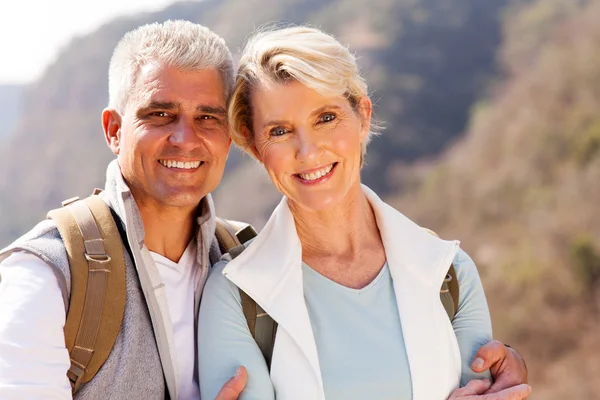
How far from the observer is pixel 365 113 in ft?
9.27

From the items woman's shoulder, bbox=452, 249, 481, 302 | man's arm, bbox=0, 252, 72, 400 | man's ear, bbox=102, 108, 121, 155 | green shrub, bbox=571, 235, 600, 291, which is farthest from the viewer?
green shrub, bbox=571, 235, 600, 291

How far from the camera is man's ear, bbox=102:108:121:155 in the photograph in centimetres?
303

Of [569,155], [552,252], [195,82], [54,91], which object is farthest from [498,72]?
[195,82]

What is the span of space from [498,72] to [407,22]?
26.1 feet

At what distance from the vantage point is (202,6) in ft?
242

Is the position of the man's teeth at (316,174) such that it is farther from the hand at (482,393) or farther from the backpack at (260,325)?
the hand at (482,393)

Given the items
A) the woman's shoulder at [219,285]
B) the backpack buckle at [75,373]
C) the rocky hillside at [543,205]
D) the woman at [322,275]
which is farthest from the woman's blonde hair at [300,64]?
the rocky hillside at [543,205]

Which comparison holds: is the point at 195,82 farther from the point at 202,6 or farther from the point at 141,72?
the point at 202,6

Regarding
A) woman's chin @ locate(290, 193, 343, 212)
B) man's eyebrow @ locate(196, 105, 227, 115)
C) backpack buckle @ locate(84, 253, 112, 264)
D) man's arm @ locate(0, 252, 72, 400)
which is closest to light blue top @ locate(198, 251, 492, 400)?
woman's chin @ locate(290, 193, 343, 212)

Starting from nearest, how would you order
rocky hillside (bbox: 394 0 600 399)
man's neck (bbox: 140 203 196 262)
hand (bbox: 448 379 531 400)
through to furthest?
hand (bbox: 448 379 531 400) → man's neck (bbox: 140 203 196 262) → rocky hillside (bbox: 394 0 600 399)

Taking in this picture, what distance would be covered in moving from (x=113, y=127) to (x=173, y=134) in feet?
1.14

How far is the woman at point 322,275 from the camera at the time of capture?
2.50 metres

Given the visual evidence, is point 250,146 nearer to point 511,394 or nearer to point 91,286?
point 91,286

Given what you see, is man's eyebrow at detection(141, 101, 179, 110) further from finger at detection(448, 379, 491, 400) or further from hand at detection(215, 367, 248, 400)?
finger at detection(448, 379, 491, 400)
